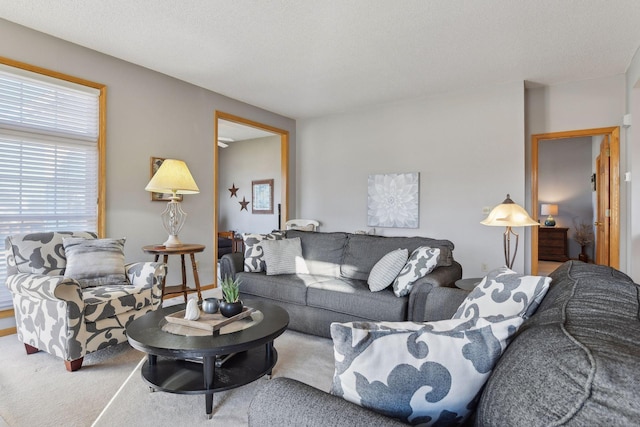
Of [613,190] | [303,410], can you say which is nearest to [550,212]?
[613,190]

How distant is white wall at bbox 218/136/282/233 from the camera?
764 centimetres

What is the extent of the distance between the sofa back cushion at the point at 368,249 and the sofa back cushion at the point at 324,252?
0.07 m

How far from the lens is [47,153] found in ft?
11.2

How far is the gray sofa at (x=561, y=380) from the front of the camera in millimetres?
525

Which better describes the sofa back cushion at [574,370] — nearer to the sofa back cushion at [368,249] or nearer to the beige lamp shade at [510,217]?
the beige lamp shade at [510,217]

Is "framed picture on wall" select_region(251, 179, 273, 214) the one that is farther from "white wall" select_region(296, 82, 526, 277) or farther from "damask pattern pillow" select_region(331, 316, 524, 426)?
"damask pattern pillow" select_region(331, 316, 524, 426)

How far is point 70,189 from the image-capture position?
11.7 feet

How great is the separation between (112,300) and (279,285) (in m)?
1.31

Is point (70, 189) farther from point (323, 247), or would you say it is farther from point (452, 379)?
point (452, 379)

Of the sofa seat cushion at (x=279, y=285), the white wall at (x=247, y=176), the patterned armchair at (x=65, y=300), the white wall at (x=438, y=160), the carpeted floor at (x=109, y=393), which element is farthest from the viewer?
the white wall at (x=247, y=176)

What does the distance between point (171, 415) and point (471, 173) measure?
14.5ft

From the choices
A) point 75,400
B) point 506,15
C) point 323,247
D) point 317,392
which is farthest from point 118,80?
point 317,392

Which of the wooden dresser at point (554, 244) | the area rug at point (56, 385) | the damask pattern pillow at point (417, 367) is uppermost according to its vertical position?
the damask pattern pillow at point (417, 367)

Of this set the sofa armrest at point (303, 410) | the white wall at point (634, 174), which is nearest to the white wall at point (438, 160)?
the white wall at point (634, 174)
